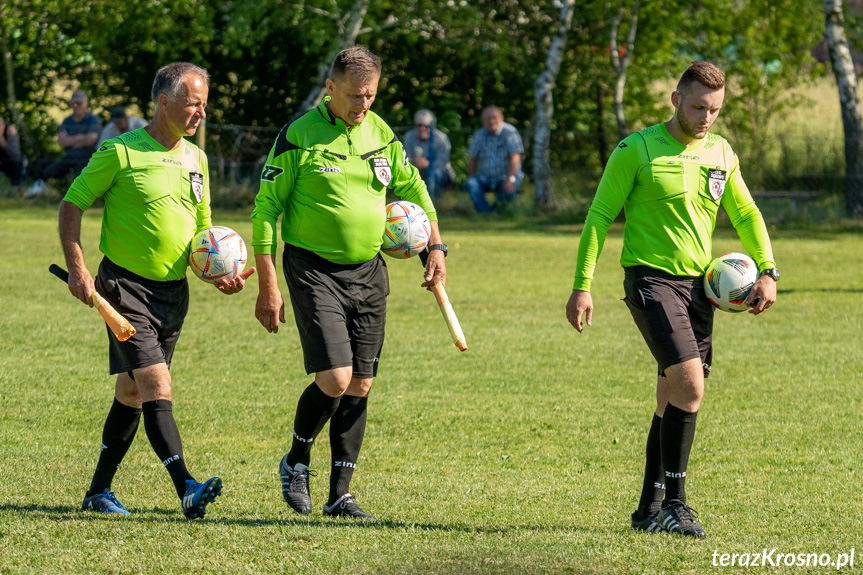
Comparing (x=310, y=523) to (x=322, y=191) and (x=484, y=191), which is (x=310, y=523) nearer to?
(x=322, y=191)

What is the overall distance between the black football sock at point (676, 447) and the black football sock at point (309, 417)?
1.55 metres

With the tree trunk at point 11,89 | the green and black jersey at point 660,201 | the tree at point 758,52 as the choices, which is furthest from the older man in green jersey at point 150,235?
the tree at point 758,52

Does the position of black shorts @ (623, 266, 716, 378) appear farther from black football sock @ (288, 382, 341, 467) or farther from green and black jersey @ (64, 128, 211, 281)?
green and black jersey @ (64, 128, 211, 281)

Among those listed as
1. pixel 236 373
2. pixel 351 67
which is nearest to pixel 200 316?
pixel 236 373

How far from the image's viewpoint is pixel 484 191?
68.2 ft

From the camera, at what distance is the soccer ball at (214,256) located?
5.39m

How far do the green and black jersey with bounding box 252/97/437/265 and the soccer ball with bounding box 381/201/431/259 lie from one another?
5.2 inches

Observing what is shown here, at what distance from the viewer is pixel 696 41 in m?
27.2

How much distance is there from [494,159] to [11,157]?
9529 millimetres

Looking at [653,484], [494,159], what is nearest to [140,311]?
[653,484]

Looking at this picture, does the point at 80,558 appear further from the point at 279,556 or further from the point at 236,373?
the point at 236,373

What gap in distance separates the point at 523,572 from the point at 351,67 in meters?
2.38

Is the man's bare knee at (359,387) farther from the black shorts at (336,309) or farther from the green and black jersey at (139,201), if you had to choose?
the green and black jersey at (139,201)

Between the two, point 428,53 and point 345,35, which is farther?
point 428,53
